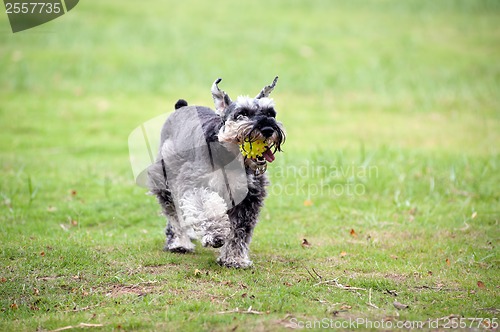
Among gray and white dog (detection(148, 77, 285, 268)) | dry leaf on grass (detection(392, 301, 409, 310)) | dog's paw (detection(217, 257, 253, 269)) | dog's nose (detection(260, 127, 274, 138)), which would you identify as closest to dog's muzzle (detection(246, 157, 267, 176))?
gray and white dog (detection(148, 77, 285, 268))

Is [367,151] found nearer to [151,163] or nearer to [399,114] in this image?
[399,114]

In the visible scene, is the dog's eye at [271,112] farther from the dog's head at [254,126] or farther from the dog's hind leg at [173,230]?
the dog's hind leg at [173,230]

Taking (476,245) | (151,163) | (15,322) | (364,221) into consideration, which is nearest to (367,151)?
(364,221)

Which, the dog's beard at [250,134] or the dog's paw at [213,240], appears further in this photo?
the dog's paw at [213,240]

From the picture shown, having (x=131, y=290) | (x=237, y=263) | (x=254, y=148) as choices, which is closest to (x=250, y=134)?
(x=254, y=148)

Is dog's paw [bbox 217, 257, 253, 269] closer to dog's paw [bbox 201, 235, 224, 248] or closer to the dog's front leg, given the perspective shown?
the dog's front leg

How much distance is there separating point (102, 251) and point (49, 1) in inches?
297

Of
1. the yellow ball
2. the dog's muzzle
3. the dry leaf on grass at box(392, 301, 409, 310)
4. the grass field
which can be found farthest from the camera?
the dog's muzzle

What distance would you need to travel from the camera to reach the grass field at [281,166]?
23.2 ft

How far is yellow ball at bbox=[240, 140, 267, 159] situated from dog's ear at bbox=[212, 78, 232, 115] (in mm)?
597

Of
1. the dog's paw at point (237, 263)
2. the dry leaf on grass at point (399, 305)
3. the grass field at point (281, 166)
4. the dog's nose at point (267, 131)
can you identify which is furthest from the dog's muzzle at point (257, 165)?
the dry leaf on grass at point (399, 305)

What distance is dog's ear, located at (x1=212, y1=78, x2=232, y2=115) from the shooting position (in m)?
7.82

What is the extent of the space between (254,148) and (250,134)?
217 mm

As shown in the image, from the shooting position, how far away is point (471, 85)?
21.3 m
